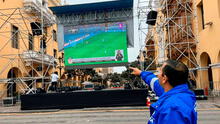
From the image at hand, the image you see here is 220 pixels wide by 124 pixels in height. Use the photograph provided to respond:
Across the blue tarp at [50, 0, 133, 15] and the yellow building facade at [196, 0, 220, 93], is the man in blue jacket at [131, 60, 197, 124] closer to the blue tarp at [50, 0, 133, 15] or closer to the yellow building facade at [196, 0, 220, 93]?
the yellow building facade at [196, 0, 220, 93]

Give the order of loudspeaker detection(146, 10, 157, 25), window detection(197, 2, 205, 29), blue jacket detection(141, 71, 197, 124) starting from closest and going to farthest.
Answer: blue jacket detection(141, 71, 197, 124)
loudspeaker detection(146, 10, 157, 25)
window detection(197, 2, 205, 29)

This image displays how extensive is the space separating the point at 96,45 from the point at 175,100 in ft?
54.7

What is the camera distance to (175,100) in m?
1.60

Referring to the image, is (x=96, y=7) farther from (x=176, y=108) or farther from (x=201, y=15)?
(x=176, y=108)

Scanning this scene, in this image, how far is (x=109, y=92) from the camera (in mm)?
14117

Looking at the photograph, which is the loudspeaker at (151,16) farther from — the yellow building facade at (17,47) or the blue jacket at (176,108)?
the blue jacket at (176,108)

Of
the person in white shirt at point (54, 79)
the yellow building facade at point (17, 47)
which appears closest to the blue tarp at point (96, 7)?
the yellow building facade at point (17, 47)

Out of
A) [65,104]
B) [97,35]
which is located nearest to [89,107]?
[65,104]

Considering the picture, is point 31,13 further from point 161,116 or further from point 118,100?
point 161,116

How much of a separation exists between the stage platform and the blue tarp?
24.9 feet

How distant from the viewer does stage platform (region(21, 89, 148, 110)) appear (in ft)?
46.2

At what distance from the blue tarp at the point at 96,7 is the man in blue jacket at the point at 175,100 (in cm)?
1697

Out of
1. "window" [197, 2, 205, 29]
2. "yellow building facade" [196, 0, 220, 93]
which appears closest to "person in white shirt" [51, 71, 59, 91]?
"yellow building facade" [196, 0, 220, 93]

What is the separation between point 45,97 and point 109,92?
4.20m
